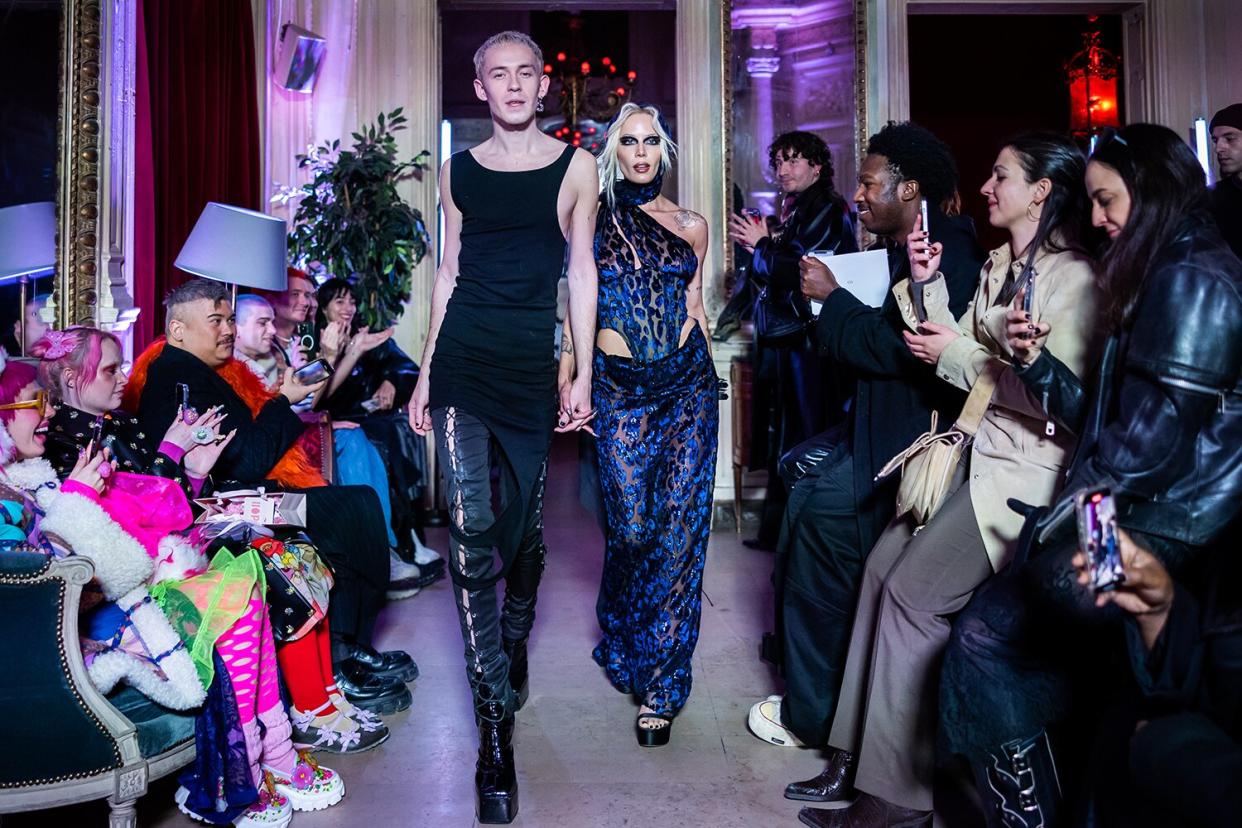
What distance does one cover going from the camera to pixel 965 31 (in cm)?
1070

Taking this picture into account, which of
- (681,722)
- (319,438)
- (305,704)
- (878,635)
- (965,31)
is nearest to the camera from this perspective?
(878,635)

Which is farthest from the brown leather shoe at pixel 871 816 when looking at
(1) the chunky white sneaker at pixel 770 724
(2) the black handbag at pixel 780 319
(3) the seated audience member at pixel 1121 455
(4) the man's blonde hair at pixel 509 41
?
(2) the black handbag at pixel 780 319

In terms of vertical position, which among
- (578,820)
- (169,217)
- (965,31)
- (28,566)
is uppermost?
(965,31)

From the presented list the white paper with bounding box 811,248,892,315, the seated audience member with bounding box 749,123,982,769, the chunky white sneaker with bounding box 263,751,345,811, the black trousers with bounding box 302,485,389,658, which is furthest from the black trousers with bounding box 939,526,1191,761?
the black trousers with bounding box 302,485,389,658

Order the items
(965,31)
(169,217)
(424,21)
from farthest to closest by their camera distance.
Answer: (965,31) → (424,21) → (169,217)

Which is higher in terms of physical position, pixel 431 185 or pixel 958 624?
pixel 431 185

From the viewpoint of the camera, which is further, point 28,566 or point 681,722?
point 681,722

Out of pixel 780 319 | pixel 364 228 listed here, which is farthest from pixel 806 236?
pixel 364 228

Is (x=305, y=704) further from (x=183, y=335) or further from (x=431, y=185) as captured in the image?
(x=431, y=185)

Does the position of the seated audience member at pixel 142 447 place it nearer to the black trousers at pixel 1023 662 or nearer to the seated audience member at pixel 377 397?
the black trousers at pixel 1023 662

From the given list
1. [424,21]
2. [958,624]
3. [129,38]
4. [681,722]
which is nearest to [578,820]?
[681,722]

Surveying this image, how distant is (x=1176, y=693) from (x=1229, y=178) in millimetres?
3325

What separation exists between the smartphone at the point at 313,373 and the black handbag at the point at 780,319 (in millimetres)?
2324

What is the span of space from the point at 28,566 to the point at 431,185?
16.2ft
